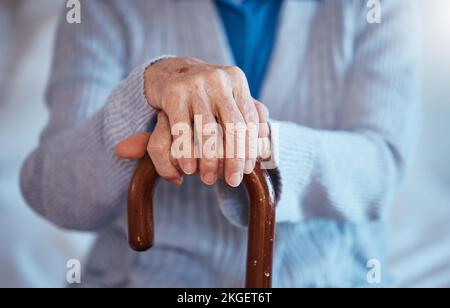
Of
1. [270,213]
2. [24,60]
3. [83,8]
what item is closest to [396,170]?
[270,213]

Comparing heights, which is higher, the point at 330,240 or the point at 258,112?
the point at 258,112

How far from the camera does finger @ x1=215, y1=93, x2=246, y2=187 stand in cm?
51

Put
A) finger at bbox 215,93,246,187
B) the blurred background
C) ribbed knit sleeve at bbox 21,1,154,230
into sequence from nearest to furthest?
1. finger at bbox 215,93,246,187
2. ribbed knit sleeve at bbox 21,1,154,230
3. the blurred background

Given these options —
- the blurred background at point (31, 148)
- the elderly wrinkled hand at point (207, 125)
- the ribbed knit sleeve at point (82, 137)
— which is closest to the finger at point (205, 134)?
the elderly wrinkled hand at point (207, 125)

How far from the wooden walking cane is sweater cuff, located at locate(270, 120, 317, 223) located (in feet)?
0.13

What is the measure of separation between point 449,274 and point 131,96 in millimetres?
426

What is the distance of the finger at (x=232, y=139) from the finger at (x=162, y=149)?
0.05 metres

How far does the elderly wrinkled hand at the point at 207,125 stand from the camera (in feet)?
1.67

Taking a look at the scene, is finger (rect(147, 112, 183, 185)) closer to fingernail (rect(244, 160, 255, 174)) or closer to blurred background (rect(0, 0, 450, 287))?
fingernail (rect(244, 160, 255, 174))

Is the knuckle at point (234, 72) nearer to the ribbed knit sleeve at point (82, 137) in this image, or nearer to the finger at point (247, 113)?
the finger at point (247, 113)

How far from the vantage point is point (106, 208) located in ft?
2.28

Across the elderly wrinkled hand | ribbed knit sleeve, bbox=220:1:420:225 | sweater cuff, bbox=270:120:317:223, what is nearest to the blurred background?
ribbed knit sleeve, bbox=220:1:420:225
